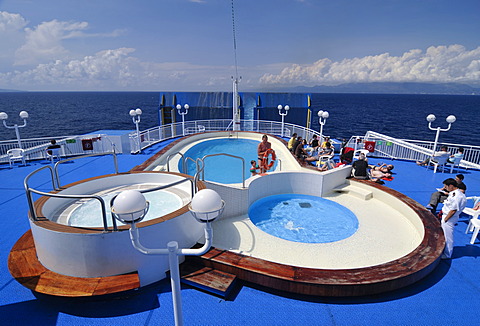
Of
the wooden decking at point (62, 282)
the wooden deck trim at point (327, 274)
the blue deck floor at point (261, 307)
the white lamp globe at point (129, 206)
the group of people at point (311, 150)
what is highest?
the white lamp globe at point (129, 206)

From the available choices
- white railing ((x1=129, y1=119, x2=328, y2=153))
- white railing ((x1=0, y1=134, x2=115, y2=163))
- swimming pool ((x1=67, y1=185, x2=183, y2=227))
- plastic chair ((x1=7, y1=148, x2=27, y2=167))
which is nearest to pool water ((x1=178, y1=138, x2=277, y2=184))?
white railing ((x1=129, y1=119, x2=328, y2=153))

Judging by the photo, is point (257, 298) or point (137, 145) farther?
point (137, 145)

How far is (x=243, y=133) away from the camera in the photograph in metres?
14.9

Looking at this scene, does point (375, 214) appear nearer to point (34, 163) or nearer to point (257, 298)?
point (257, 298)

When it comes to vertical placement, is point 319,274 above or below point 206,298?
above

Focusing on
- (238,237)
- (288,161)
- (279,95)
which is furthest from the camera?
(279,95)

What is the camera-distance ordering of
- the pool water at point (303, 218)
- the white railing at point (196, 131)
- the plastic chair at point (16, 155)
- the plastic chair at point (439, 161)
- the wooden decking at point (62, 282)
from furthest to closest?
the white railing at point (196, 131), the plastic chair at point (16, 155), the plastic chair at point (439, 161), the pool water at point (303, 218), the wooden decking at point (62, 282)

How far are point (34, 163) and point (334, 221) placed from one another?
1161 centimetres

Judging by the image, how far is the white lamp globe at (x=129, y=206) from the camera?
2.06m

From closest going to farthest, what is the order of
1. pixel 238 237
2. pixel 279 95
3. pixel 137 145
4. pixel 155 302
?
1. pixel 155 302
2. pixel 238 237
3. pixel 137 145
4. pixel 279 95

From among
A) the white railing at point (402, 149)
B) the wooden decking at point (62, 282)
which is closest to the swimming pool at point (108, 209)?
the wooden decking at point (62, 282)

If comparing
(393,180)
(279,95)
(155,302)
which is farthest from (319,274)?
(279,95)

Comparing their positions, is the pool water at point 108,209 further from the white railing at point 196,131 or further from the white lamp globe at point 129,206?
the white railing at point 196,131

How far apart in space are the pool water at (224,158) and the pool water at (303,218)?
9.73 ft
